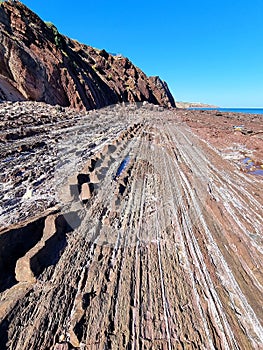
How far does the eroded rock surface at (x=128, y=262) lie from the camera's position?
197 centimetres

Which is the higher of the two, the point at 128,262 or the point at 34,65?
the point at 34,65

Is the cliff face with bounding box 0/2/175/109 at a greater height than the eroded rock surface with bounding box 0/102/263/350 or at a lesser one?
greater

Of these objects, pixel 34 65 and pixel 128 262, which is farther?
pixel 34 65

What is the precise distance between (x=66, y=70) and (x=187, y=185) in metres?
19.0

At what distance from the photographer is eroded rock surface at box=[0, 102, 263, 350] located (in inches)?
77.7

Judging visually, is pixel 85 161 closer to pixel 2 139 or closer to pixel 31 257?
pixel 2 139

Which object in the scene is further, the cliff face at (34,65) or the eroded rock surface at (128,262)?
Answer: the cliff face at (34,65)

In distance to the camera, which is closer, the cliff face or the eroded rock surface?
the eroded rock surface

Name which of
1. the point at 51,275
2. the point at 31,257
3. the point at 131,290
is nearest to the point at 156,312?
the point at 131,290

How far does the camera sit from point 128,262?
2746 mm

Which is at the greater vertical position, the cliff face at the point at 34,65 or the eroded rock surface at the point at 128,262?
the cliff face at the point at 34,65

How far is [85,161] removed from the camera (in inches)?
231

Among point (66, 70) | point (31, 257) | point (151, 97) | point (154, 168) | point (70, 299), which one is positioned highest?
point (66, 70)

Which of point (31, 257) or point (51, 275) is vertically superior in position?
point (31, 257)
